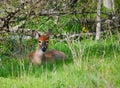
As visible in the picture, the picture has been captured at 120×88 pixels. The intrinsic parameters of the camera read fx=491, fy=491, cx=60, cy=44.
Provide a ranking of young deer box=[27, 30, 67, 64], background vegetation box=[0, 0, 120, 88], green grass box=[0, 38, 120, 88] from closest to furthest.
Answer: green grass box=[0, 38, 120, 88] < background vegetation box=[0, 0, 120, 88] < young deer box=[27, 30, 67, 64]

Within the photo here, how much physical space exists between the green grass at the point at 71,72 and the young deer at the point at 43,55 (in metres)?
0.19

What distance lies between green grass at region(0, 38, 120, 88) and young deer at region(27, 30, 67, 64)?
19cm

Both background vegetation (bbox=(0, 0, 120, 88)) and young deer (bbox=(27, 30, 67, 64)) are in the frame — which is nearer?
background vegetation (bbox=(0, 0, 120, 88))

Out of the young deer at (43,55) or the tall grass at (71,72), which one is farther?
the young deer at (43,55)

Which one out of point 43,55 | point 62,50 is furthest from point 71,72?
point 62,50

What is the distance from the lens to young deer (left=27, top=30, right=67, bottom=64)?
10.7m

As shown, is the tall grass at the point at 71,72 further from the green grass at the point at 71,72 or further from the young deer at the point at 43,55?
the young deer at the point at 43,55

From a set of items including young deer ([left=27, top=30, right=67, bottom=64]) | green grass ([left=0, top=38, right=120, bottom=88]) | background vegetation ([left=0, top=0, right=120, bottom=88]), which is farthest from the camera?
young deer ([left=27, top=30, right=67, bottom=64])

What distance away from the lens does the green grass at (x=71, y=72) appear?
793cm

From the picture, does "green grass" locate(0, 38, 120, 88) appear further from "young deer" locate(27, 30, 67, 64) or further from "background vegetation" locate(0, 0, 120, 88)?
"young deer" locate(27, 30, 67, 64)

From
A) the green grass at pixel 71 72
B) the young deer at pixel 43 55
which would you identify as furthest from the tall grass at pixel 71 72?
the young deer at pixel 43 55

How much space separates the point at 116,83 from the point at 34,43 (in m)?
5.17

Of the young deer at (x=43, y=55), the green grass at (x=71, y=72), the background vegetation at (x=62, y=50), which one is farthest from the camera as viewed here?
the young deer at (x=43, y=55)

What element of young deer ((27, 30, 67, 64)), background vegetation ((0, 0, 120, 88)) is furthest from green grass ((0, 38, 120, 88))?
young deer ((27, 30, 67, 64))
